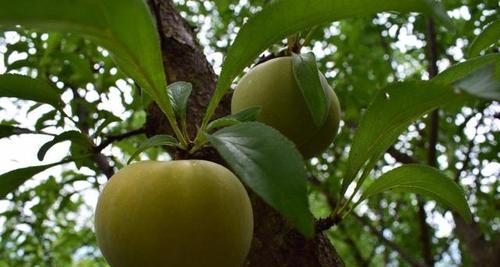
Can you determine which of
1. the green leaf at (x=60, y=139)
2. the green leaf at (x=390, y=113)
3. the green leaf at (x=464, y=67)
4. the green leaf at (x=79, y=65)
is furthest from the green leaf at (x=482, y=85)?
the green leaf at (x=79, y=65)

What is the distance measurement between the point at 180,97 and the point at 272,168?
14.1 inches

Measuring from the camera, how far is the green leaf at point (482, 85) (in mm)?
447

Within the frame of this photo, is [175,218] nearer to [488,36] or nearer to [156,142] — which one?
[156,142]

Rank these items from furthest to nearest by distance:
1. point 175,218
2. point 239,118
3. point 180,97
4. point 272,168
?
point 180,97 → point 239,118 → point 175,218 → point 272,168

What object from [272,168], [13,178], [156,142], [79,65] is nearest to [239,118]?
[156,142]

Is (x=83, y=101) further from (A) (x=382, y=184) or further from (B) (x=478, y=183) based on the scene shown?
(B) (x=478, y=183)

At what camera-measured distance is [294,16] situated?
609mm

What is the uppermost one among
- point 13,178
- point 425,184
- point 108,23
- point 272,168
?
point 108,23

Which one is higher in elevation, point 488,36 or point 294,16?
point 294,16

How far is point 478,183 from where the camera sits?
2023 mm

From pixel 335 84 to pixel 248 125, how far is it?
1.32 meters

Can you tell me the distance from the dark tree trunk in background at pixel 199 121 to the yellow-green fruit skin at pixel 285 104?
134mm

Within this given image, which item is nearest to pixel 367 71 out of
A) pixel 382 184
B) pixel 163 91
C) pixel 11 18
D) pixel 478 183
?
pixel 478 183

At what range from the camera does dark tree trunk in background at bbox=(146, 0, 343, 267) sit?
2.67ft
